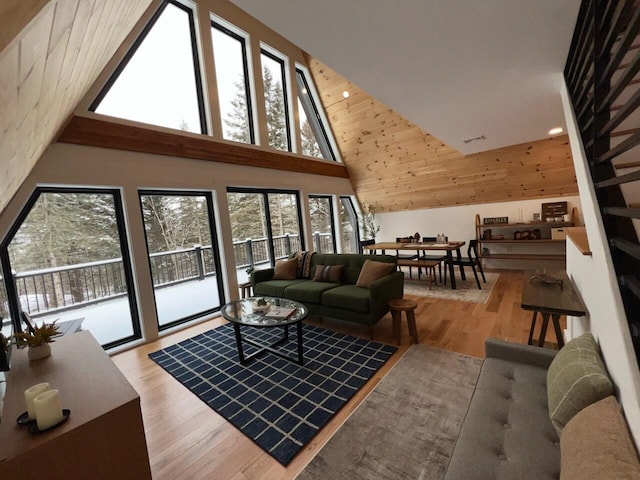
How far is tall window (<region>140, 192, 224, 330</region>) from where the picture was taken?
3818 millimetres

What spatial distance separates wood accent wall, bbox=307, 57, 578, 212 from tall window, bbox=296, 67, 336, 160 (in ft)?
1.06

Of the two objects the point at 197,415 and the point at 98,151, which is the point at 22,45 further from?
the point at 98,151

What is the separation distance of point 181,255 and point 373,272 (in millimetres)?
2860

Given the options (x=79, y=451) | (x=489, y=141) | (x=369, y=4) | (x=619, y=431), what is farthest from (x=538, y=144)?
(x=79, y=451)

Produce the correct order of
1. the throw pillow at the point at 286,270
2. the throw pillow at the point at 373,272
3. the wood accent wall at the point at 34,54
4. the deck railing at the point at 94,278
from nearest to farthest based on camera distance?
the wood accent wall at the point at 34,54 < the deck railing at the point at 94,278 < the throw pillow at the point at 373,272 < the throw pillow at the point at 286,270

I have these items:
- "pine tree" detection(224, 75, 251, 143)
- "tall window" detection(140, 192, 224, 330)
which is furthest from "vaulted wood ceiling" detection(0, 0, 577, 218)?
"pine tree" detection(224, 75, 251, 143)

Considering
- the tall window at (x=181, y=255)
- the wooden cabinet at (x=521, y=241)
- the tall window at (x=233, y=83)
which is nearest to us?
the tall window at (x=181, y=255)

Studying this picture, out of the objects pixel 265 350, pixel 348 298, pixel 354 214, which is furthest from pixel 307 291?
pixel 354 214

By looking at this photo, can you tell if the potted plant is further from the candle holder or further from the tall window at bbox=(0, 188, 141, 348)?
the tall window at bbox=(0, 188, 141, 348)

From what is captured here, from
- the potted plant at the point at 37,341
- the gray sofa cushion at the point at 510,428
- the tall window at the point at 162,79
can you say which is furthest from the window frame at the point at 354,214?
the potted plant at the point at 37,341

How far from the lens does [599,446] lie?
83 cm

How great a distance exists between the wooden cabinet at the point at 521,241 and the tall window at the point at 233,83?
488 cm

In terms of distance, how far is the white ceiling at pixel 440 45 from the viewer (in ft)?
4.63

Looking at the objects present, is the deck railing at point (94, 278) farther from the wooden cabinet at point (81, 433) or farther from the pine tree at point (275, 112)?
the pine tree at point (275, 112)
